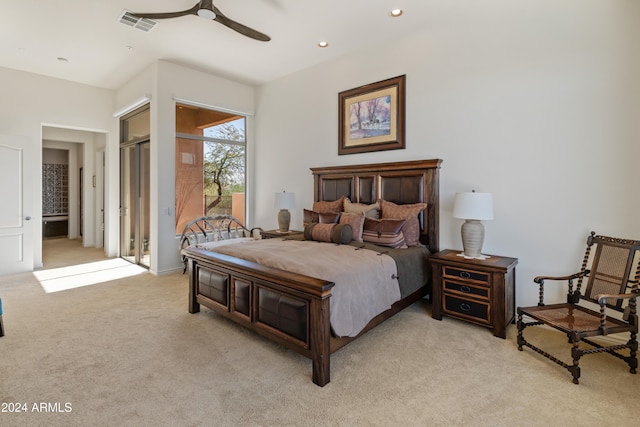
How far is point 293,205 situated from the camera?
5051 millimetres

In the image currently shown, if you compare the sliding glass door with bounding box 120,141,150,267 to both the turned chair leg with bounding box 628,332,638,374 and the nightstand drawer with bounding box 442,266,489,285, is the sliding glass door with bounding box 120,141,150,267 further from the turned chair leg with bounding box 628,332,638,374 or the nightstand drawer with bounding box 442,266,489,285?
the turned chair leg with bounding box 628,332,638,374

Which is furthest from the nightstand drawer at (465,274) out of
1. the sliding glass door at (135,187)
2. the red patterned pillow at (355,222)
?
the sliding glass door at (135,187)

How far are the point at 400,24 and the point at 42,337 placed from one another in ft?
16.1

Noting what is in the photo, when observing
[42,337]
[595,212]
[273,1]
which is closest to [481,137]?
[595,212]

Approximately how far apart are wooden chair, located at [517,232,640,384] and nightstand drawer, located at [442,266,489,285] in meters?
0.41

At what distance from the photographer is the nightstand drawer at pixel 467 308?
2920mm

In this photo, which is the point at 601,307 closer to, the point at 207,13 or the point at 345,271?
the point at 345,271

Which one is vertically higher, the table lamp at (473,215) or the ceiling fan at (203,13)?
the ceiling fan at (203,13)

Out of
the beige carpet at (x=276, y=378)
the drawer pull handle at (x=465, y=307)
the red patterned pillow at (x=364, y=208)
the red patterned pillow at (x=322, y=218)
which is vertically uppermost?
the red patterned pillow at (x=364, y=208)

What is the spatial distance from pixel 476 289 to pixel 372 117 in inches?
101

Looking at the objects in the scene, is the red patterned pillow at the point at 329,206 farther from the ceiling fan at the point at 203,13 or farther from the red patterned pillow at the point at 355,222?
the ceiling fan at the point at 203,13

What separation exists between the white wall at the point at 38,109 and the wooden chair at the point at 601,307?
7.21 metres

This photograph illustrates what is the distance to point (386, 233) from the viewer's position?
347cm

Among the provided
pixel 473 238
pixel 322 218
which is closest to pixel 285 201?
pixel 322 218
